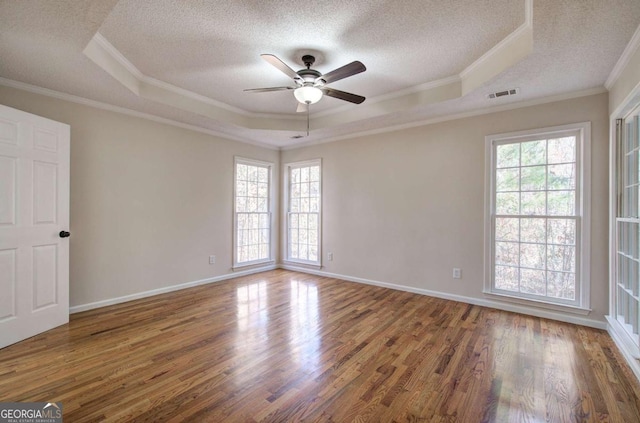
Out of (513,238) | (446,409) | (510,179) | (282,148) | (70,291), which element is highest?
(282,148)

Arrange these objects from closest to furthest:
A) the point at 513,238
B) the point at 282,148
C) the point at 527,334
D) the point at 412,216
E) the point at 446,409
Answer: the point at 446,409
the point at 527,334
the point at 513,238
the point at 412,216
the point at 282,148

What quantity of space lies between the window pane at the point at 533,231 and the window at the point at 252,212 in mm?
4153

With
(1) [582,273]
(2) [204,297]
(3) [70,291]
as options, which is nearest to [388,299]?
(1) [582,273]

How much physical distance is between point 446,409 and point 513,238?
2.60 m

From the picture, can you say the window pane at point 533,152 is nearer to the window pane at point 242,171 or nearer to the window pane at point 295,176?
the window pane at point 295,176

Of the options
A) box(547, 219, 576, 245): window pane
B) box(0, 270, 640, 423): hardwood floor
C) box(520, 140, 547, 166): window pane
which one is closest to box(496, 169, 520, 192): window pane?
box(520, 140, 547, 166): window pane

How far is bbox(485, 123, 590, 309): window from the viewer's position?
128 inches

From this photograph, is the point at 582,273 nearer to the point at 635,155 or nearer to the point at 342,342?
the point at 635,155

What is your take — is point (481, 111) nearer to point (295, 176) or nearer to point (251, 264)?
point (295, 176)

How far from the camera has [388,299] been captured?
Result: 4.04 metres

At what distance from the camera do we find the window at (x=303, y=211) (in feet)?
18.3

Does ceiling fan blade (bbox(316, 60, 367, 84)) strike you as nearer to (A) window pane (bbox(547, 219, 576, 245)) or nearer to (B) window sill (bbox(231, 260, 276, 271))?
(A) window pane (bbox(547, 219, 576, 245))

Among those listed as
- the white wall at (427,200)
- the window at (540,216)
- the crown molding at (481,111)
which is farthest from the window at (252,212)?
the window at (540,216)

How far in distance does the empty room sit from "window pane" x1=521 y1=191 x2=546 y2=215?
0.13ft
